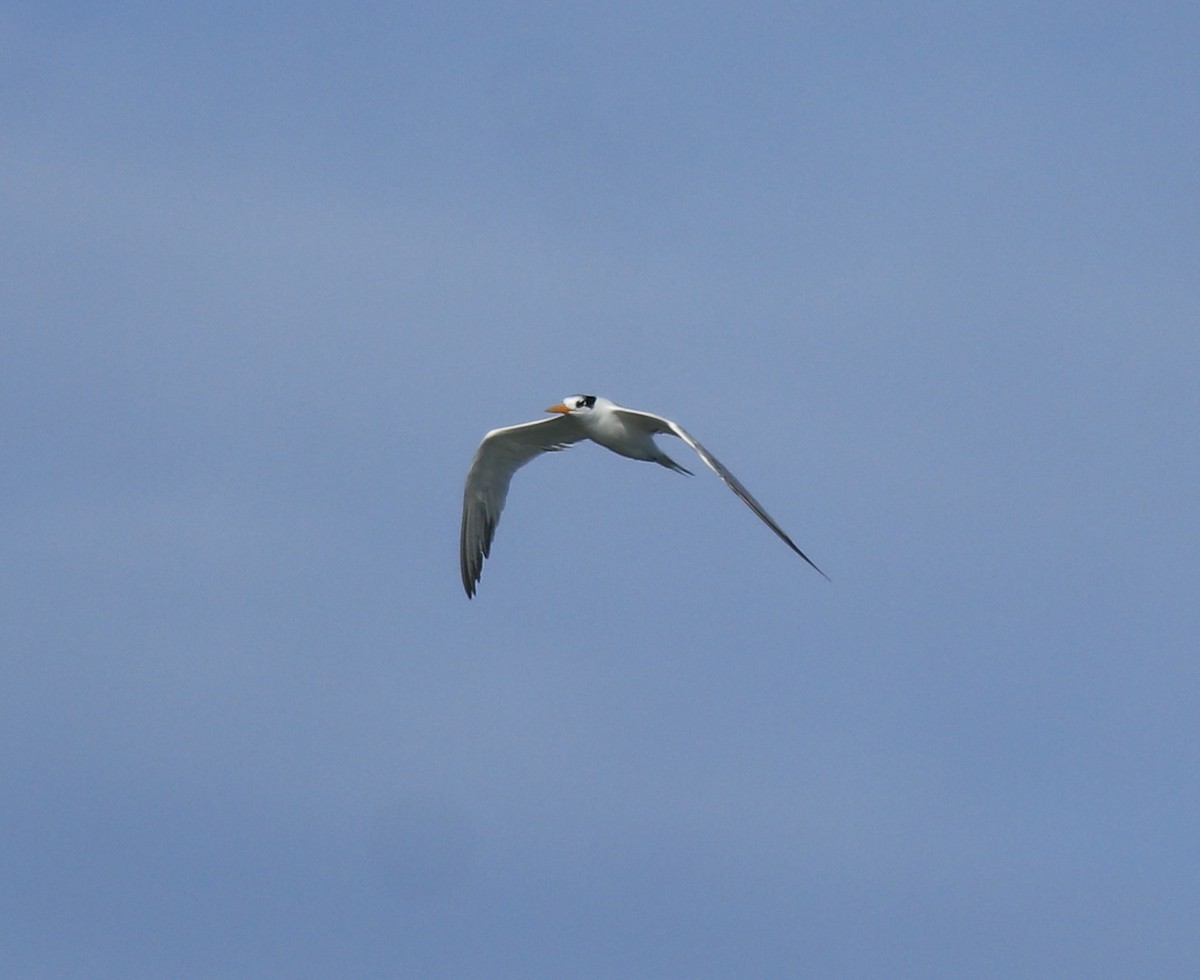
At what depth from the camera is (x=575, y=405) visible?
29422 millimetres

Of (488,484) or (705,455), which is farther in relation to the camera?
(488,484)

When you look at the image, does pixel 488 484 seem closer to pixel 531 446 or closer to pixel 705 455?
pixel 531 446

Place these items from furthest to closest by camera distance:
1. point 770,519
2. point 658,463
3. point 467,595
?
point 467,595, point 658,463, point 770,519

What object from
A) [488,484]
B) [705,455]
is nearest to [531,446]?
[488,484]

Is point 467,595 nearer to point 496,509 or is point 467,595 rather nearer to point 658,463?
point 496,509

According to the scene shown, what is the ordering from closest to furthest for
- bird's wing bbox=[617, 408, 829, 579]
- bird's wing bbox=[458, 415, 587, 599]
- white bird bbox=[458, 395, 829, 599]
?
1. bird's wing bbox=[617, 408, 829, 579]
2. white bird bbox=[458, 395, 829, 599]
3. bird's wing bbox=[458, 415, 587, 599]

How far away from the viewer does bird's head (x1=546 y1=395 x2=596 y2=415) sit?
29.3 meters

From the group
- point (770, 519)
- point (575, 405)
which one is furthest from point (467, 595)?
point (770, 519)

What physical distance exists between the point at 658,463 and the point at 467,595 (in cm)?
494

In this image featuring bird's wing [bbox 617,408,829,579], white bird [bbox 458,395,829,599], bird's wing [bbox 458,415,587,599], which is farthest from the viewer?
bird's wing [bbox 458,415,587,599]

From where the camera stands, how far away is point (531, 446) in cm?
A: 3156

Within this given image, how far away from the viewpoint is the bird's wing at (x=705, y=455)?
2323 cm

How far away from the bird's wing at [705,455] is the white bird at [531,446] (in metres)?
0.04

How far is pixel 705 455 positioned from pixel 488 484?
7.95 metres
